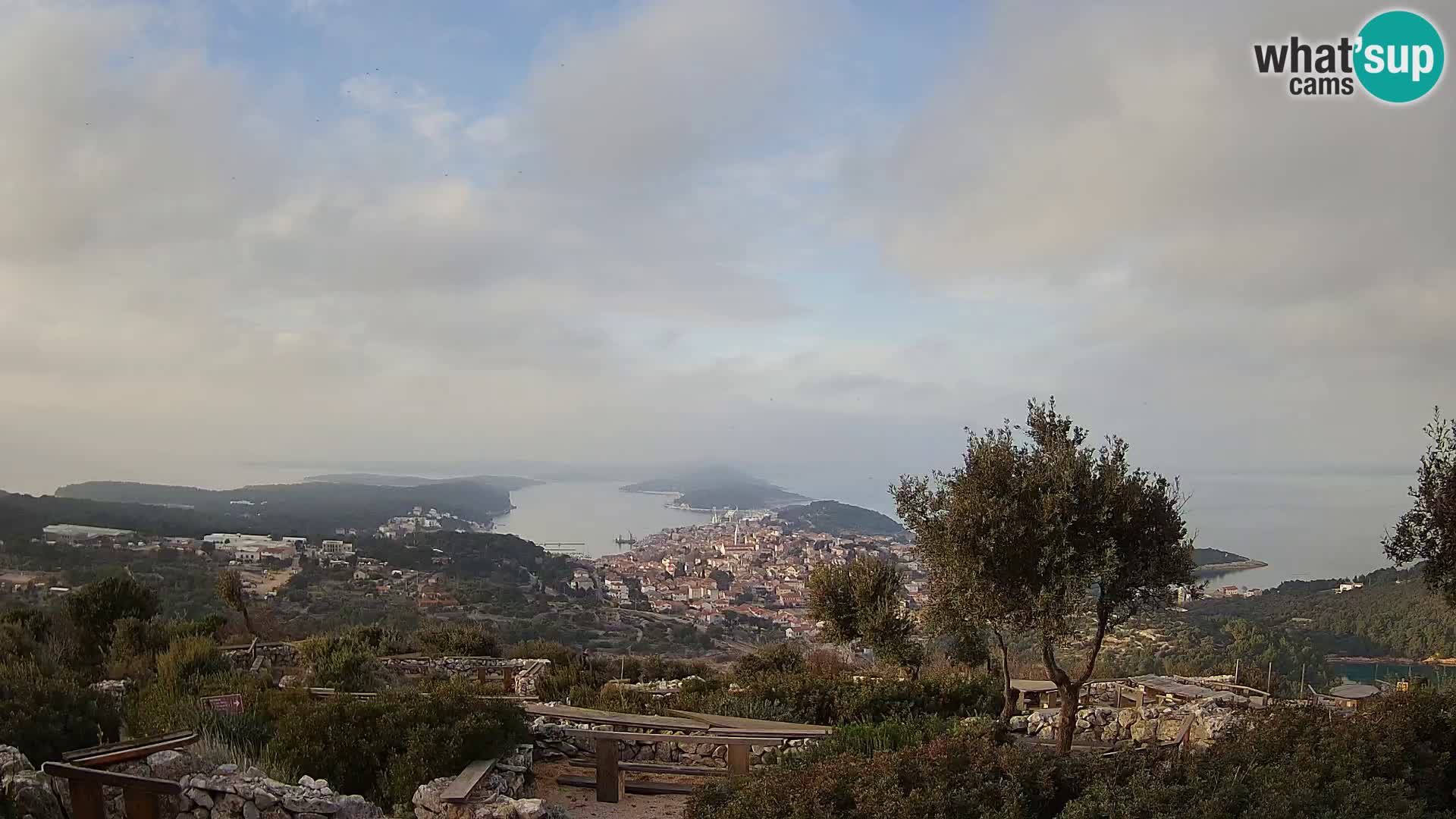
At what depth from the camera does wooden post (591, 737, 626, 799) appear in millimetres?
7840

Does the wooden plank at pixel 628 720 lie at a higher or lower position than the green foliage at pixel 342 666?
higher

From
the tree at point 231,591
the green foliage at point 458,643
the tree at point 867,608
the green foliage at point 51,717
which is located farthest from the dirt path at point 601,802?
the tree at point 231,591

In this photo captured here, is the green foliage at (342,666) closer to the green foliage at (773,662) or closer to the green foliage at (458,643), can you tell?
the green foliage at (458,643)

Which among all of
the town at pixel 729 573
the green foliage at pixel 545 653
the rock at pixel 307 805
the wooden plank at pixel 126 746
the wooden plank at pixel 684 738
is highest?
the wooden plank at pixel 126 746

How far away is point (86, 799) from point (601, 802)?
4109mm

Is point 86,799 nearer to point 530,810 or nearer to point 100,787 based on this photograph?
point 100,787

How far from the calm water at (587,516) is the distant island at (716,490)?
6.60ft

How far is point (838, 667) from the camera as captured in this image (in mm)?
15414

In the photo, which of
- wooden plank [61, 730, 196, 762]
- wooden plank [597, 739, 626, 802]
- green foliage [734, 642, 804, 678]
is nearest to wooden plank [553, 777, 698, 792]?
wooden plank [597, 739, 626, 802]

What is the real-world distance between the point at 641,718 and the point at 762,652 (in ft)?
24.7

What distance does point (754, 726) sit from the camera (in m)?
9.14

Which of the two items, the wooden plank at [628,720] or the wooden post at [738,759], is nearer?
the wooden post at [738,759]

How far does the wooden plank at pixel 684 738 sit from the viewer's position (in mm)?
7863

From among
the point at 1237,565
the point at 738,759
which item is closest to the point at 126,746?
the point at 738,759
